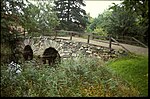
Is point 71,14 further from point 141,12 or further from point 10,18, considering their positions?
point 141,12

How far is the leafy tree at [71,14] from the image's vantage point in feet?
22.4

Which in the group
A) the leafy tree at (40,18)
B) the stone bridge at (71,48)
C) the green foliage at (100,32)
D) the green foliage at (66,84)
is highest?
the leafy tree at (40,18)

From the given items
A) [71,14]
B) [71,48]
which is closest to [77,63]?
[71,14]

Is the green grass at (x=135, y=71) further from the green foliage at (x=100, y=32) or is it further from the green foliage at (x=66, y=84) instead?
the green foliage at (x=100, y=32)

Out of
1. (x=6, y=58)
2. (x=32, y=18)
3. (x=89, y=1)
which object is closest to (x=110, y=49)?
(x=89, y=1)

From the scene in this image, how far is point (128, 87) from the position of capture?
229 inches

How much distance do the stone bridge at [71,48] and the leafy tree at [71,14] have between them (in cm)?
122

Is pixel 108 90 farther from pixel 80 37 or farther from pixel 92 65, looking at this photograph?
pixel 80 37

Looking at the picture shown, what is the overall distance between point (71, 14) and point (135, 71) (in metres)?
2.37

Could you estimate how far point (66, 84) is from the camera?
5895mm

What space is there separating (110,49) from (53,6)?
2364 millimetres

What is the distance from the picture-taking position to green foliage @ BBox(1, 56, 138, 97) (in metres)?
5.54

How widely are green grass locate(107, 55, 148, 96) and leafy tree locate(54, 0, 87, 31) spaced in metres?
1.50

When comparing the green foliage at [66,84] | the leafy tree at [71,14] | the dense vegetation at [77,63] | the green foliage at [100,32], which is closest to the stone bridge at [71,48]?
the green foliage at [100,32]
